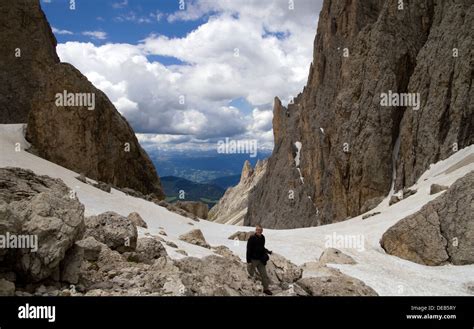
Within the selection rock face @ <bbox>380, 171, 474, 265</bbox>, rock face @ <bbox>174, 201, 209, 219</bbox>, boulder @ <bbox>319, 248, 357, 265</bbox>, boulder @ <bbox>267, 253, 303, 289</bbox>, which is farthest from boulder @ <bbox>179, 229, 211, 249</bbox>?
rock face @ <bbox>174, 201, 209, 219</bbox>

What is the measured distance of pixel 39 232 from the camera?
10.5 meters

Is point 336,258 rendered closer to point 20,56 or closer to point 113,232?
point 113,232

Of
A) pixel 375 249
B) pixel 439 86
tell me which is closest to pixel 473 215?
pixel 375 249

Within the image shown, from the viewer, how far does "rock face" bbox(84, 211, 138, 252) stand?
15.1m

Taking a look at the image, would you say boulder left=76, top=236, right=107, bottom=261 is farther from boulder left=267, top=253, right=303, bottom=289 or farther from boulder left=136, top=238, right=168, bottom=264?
boulder left=267, top=253, right=303, bottom=289

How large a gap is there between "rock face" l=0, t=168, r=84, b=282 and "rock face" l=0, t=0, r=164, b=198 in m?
A: 31.0

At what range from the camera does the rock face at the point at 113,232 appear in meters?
15.1

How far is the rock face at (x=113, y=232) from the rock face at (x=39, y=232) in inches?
119

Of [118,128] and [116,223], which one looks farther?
[118,128]

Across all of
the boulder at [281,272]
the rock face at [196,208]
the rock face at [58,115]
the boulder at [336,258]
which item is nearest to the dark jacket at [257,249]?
the boulder at [281,272]

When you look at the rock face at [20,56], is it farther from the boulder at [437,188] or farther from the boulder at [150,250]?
the boulder at [437,188]
